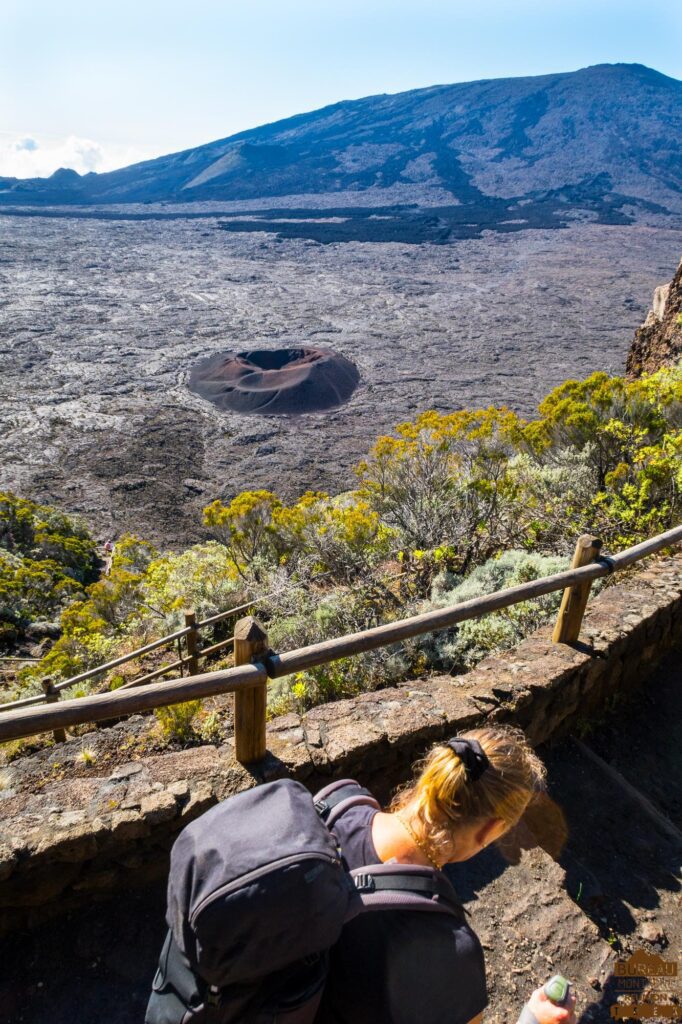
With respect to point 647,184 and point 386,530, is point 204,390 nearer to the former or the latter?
point 386,530

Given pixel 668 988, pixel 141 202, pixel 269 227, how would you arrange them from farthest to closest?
pixel 141 202 < pixel 269 227 < pixel 668 988

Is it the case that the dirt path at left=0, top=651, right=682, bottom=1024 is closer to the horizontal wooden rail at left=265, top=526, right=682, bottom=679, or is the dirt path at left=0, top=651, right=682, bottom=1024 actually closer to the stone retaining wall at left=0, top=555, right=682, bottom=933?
the stone retaining wall at left=0, top=555, right=682, bottom=933

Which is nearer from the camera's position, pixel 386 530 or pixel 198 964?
pixel 198 964

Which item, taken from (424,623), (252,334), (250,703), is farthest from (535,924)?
(252,334)

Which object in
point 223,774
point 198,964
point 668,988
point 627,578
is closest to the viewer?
point 198,964

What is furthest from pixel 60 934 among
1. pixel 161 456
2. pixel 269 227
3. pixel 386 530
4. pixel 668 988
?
pixel 269 227

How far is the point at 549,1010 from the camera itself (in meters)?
1.62

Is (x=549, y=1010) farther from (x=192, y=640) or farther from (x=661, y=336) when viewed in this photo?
(x=661, y=336)

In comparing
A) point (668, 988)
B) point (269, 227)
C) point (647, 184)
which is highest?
point (647, 184)

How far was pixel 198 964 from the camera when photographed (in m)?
1.17

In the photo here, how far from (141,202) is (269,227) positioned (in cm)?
4227

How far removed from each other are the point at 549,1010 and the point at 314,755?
131 cm

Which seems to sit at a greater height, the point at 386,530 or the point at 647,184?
the point at 647,184

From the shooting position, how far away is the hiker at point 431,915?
124 cm
